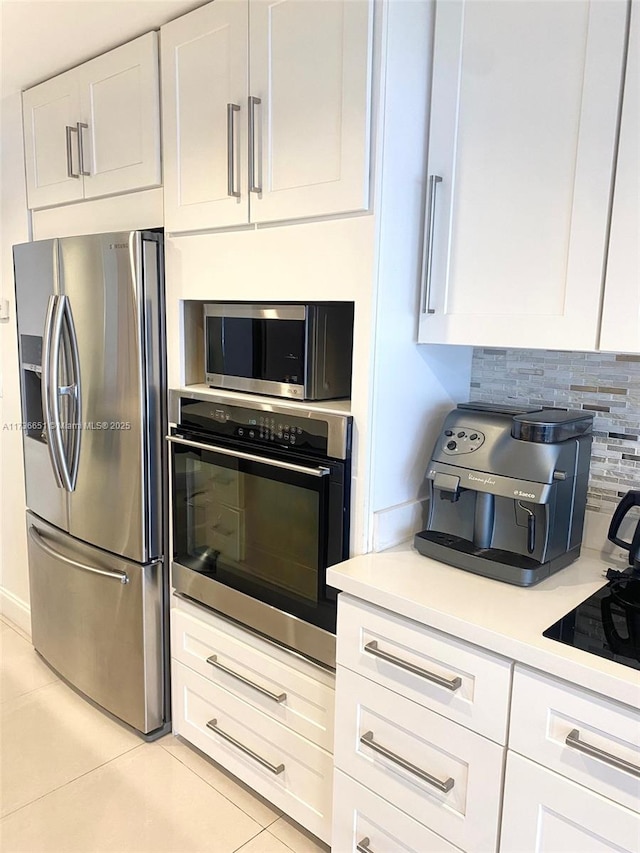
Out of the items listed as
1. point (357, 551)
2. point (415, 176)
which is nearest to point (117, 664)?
point (357, 551)

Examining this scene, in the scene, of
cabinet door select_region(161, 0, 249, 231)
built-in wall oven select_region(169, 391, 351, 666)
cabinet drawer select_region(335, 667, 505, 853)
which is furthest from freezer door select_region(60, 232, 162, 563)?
Result: cabinet drawer select_region(335, 667, 505, 853)

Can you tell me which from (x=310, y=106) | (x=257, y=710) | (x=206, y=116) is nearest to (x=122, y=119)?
(x=206, y=116)

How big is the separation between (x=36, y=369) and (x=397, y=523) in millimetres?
1497

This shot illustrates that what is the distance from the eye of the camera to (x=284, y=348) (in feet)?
5.51

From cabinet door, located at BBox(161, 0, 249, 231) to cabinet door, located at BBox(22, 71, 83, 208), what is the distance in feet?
1.65

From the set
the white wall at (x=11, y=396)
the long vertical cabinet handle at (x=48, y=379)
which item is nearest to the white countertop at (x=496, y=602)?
the long vertical cabinet handle at (x=48, y=379)

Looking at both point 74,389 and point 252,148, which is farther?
point 74,389

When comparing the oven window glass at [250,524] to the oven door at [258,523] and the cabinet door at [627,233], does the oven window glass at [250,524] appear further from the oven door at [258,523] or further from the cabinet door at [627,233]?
the cabinet door at [627,233]

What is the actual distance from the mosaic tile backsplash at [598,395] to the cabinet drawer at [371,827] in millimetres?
880

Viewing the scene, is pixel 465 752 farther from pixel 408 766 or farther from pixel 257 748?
pixel 257 748

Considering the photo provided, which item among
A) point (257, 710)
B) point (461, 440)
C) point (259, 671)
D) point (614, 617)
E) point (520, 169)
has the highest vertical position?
point (520, 169)

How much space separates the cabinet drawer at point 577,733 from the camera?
104 cm

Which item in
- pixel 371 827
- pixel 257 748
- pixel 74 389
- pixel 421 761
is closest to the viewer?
pixel 421 761

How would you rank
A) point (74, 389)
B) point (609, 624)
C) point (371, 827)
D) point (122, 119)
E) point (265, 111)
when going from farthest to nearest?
point (74, 389) → point (122, 119) → point (265, 111) → point (371, 827) → point (609, 624)
